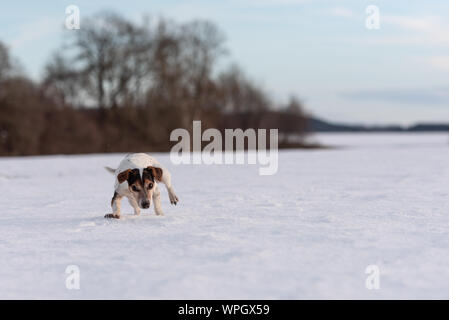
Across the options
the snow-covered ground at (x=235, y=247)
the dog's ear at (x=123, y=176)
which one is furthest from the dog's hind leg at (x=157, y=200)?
the dog's ear at (x=123, y=176)

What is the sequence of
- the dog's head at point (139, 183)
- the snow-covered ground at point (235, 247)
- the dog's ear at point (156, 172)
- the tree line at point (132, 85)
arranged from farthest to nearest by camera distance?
the tree line at point (132, 85) → the dog's ear at point (156, 172) → the dog's head at point (139, 183) → the snow-covered ground at point (235, 247)

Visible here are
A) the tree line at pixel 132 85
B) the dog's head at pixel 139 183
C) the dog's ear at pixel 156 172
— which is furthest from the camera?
the tree line at pixel 132 85

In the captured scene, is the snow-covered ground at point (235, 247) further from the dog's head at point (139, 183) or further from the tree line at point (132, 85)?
the tree line at point (132, 85)

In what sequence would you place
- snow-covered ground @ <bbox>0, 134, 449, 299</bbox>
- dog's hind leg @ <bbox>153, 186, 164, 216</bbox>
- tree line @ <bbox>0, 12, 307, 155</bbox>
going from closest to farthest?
1. snow-covered ground @ <bbox>0, 134, 449, 299</bbox>
2. dog's hind leg @ <bbox>153, 186, 164, 216</bbox>
3. tree line @ <bbox>0, 12, 307, 155</bbox>

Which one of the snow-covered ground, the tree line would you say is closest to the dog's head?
the snow-covered ground

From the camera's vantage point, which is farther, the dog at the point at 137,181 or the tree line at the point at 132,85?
the tree line at the point at 132,85

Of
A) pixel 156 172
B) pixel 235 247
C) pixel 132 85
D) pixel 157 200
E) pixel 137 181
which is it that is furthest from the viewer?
pixel 132 85

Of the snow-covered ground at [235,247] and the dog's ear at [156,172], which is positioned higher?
the dog's ear at [156,172]

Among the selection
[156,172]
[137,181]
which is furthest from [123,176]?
[156,172]

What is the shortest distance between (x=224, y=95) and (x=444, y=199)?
1376 inches

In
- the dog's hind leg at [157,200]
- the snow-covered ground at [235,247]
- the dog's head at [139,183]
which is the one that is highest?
the dog's head at [139,183]

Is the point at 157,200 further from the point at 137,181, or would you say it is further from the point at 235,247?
the point at 235,247

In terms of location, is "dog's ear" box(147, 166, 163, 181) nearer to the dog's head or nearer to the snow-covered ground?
the dog's head
